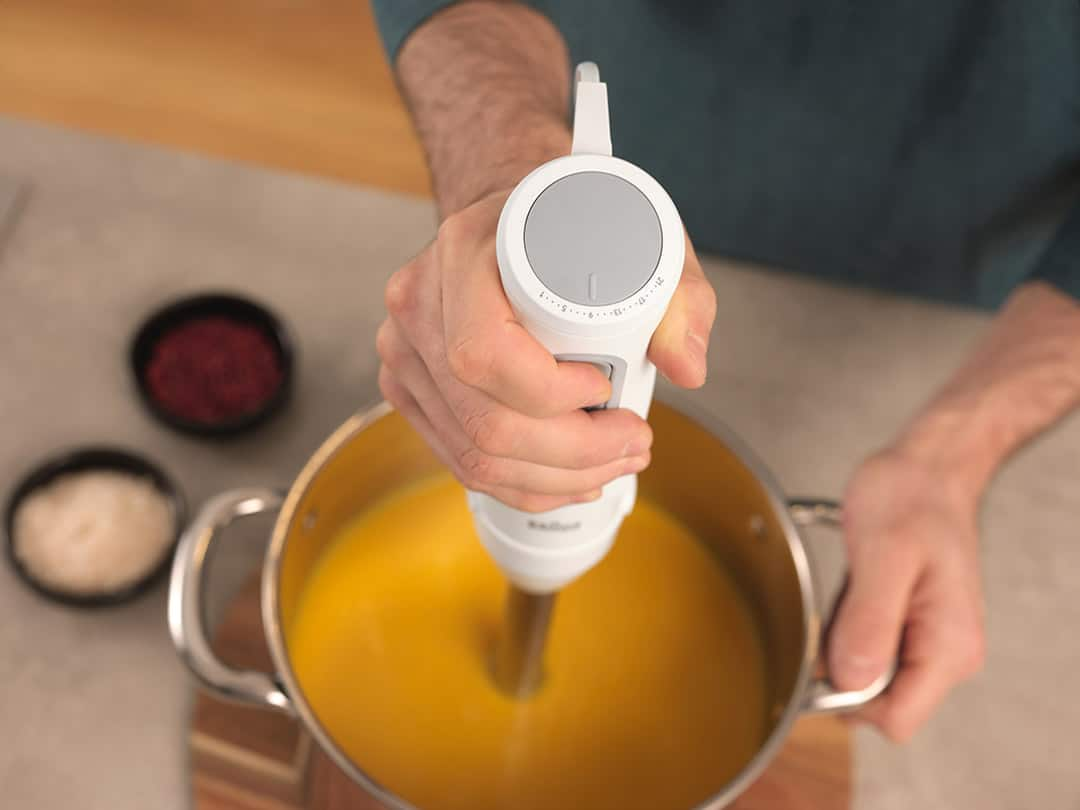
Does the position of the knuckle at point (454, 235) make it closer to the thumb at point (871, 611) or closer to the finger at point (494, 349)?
the finger at point (494, 349)

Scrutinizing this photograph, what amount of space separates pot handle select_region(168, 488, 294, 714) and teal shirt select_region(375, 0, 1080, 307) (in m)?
0.34

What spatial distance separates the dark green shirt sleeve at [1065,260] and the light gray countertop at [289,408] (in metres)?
0.11

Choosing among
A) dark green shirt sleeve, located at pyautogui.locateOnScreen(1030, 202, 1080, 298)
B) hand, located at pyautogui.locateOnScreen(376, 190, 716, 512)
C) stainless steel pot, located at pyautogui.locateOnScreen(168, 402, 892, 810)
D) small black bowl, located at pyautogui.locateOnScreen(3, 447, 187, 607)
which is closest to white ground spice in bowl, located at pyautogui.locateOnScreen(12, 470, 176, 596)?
small black bowl, located at pyautogui.locateOnScreen(3, 447, 187, 607)

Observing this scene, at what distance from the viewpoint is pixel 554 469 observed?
14.2 inches

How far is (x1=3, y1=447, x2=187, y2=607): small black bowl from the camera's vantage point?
66 cm

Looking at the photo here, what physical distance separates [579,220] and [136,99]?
87cm

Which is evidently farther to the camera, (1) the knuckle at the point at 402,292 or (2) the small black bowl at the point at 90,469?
(2) the small black bowl at the point at 90,469

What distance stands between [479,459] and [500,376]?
0.07m

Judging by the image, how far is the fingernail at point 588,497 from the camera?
0.38m

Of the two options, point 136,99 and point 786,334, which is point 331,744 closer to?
point 786,334

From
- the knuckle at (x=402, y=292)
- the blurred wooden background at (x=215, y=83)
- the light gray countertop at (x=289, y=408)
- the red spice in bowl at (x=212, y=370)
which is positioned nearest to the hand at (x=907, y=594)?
the light gray countertop at (x=289, y=408)

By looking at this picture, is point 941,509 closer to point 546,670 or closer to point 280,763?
point 546,670

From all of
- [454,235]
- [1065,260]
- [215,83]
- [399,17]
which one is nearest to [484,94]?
[399,17]

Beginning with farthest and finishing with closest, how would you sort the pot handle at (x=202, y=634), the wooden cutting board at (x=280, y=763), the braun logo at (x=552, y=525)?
the wooden cutting board at (x=280, y=763) < the pot handle at (x=202, y=634) < the braun logo at (x=552, y=525)
